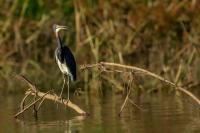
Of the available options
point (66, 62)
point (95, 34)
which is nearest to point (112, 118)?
point (66, 62)

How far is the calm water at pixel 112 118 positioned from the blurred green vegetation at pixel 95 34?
2.85m

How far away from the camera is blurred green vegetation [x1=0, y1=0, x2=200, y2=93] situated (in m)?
19.6

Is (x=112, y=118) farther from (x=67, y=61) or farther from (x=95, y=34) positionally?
(x=95, y=34)

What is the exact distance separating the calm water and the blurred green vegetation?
2.85 meters

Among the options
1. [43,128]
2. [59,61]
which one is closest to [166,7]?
[59,61]

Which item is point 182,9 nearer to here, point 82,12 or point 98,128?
point 82,12

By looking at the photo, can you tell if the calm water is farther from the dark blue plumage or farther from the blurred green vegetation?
the blurred green vegetation

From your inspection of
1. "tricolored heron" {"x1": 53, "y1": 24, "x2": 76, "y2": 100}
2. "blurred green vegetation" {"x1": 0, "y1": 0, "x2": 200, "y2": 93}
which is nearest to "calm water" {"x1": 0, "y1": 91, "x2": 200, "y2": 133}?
"tricolored heron" {"x1": 53, "y1": 24, "x2": 76, "y2": 100}

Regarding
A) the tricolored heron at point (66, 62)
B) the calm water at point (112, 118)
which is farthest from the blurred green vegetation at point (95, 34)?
the tricolored heron at point (66, 62)

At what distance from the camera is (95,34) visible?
21344 millimetres

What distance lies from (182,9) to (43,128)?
10106mm

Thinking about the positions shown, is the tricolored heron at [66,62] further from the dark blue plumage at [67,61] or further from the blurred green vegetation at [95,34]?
the blurred green vegetation at [95,34]

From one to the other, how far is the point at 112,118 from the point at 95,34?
822 centimetres

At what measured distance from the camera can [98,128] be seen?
12.0 m
